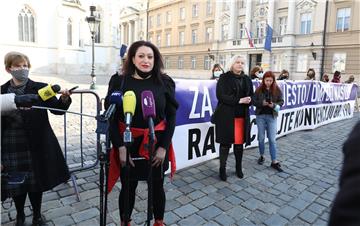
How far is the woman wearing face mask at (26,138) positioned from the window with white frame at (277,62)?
35.4m

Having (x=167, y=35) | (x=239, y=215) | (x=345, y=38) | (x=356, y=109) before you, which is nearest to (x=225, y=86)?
(x=239, y=215)

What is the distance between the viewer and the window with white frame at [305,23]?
109 feet

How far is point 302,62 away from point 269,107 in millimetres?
30830

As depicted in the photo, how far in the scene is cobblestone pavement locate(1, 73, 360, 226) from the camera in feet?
11.5

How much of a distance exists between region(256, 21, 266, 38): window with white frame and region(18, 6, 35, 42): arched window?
27511 mm

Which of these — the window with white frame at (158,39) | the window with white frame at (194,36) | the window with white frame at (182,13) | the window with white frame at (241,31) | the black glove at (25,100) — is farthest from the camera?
the window with white frame at (158,39)

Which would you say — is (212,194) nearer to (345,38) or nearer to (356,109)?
(356,109)

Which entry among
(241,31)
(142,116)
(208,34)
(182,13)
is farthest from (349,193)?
(182,13)

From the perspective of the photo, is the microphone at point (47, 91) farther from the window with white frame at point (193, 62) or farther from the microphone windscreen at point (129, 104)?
the window with white frame at point (193, 62)

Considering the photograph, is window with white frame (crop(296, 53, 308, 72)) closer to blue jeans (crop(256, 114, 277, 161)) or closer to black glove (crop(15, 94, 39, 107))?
blue jeans (crop(256, 114, 277, 161))

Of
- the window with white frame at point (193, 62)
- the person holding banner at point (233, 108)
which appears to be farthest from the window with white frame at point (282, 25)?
the person holding banner at point (233, 108)

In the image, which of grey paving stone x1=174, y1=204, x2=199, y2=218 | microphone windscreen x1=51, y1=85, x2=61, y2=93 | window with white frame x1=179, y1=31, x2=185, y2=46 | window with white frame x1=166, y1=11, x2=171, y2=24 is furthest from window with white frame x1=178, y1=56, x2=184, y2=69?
microphone windscreen x1=51, y1=85, x2=61, y2=93

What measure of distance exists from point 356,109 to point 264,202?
13607 mm

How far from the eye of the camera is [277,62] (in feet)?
117
